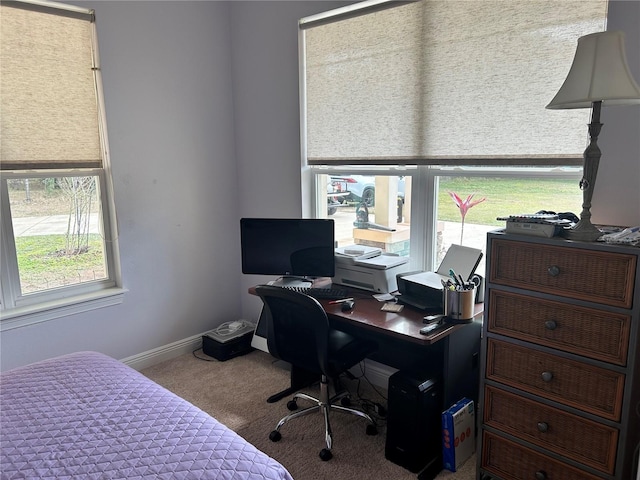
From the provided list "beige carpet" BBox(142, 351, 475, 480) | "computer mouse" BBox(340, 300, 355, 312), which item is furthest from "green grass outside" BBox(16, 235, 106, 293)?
"computer mouse" BBox(340, 300, 355, 312)

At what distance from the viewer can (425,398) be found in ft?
7.09

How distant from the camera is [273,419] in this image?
8.75 ft

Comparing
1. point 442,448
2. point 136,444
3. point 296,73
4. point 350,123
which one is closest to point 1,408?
point 136,444

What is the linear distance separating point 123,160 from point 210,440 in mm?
2211

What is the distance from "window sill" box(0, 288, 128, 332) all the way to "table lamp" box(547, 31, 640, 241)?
8.88ft

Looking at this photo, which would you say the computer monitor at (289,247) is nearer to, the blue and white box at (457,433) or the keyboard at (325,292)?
the keyboard at (325,292)

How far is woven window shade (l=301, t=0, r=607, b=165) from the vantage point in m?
2.11

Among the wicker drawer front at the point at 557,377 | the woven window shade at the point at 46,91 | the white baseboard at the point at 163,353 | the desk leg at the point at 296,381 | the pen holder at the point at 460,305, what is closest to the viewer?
the wicker drawer front at the point at 557,377

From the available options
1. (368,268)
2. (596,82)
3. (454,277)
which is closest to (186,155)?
(368,268)

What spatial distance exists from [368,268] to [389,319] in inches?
18.0

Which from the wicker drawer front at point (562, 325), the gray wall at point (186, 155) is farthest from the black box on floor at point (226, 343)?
the wicker drawer front at point (562, 325)

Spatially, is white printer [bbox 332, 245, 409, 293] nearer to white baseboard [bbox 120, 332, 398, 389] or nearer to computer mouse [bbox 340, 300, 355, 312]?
computer mouse [bbox 340, 300, 355, 312]

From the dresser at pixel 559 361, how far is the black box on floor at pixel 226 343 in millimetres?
1931

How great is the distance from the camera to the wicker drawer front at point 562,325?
1.64 meters
